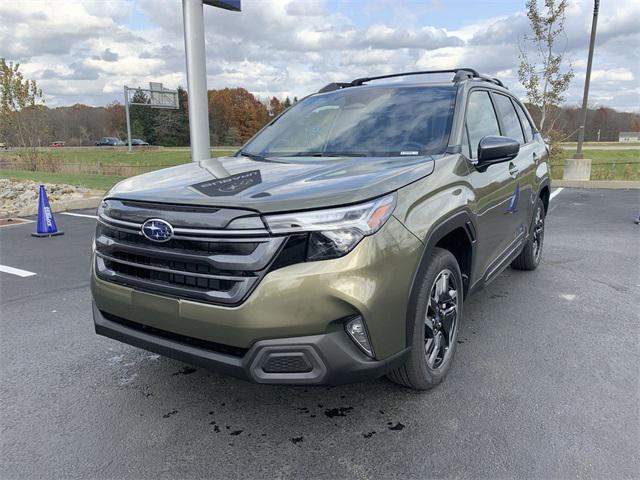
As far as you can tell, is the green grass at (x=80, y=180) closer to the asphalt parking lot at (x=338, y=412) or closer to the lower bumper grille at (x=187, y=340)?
the asphalt parking lot at (x=338, y=412)

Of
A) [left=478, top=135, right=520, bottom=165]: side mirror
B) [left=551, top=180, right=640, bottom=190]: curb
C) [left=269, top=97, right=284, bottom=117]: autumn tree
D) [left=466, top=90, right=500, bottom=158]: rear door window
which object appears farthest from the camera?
[left=269, top=97, right=284, bottom=117]: autumn tree

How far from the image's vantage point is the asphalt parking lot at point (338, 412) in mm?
2328

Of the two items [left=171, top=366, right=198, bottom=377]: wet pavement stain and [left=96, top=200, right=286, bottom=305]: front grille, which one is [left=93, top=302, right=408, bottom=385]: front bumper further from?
[left=171, top=366, right=198, bottom=377]: wet pavement stain

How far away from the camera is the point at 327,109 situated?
154 inches

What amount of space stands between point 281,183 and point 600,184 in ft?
47.4

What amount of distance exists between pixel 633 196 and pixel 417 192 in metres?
12.1

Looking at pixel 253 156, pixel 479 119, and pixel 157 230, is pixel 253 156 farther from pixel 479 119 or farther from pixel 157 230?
pixel 479 119

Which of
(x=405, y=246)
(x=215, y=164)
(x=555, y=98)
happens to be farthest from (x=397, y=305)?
(x=555, y=98)

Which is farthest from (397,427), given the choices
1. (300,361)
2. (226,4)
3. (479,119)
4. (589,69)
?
(589,69)

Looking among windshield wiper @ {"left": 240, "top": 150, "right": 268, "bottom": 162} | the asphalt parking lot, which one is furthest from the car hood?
the asphalt parking lot

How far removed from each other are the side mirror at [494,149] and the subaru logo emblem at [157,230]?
1.97 m

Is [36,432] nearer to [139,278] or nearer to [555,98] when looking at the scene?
[139,278]

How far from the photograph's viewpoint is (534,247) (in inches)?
216

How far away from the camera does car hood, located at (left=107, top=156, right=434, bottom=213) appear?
2266 millimetres
